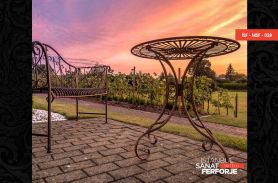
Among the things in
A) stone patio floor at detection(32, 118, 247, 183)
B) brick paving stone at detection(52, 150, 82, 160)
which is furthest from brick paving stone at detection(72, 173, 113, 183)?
brick paving stone at detection(52, 150, 82, 160)

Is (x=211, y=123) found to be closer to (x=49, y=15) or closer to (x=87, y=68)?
(x=87, y=68)

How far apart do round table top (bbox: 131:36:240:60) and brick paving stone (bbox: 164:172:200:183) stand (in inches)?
37.2

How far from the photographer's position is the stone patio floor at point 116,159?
1.62 metres

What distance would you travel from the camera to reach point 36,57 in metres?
2.58

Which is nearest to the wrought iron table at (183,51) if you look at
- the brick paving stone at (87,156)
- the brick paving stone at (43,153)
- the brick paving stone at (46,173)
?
the brick paving stone at (87,156)

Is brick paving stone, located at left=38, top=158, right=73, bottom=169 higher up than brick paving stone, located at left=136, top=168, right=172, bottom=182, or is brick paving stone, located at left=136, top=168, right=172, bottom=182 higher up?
brick paving stone, located at left=38, top=158, right=73, bottom=169

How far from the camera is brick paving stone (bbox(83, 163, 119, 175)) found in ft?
5.60

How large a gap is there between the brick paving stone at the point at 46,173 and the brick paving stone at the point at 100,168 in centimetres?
20

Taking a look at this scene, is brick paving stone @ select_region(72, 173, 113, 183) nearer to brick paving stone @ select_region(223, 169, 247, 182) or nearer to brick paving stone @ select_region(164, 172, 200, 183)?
brick paving stone @ select_region(164, 172, 200, 183)

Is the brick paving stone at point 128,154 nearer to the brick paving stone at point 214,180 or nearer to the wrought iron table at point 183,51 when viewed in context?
the wrought iron table at point 183,51

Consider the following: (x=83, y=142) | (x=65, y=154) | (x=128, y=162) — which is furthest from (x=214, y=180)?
(x=83, y=142)

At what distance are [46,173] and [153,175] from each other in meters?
0.74
